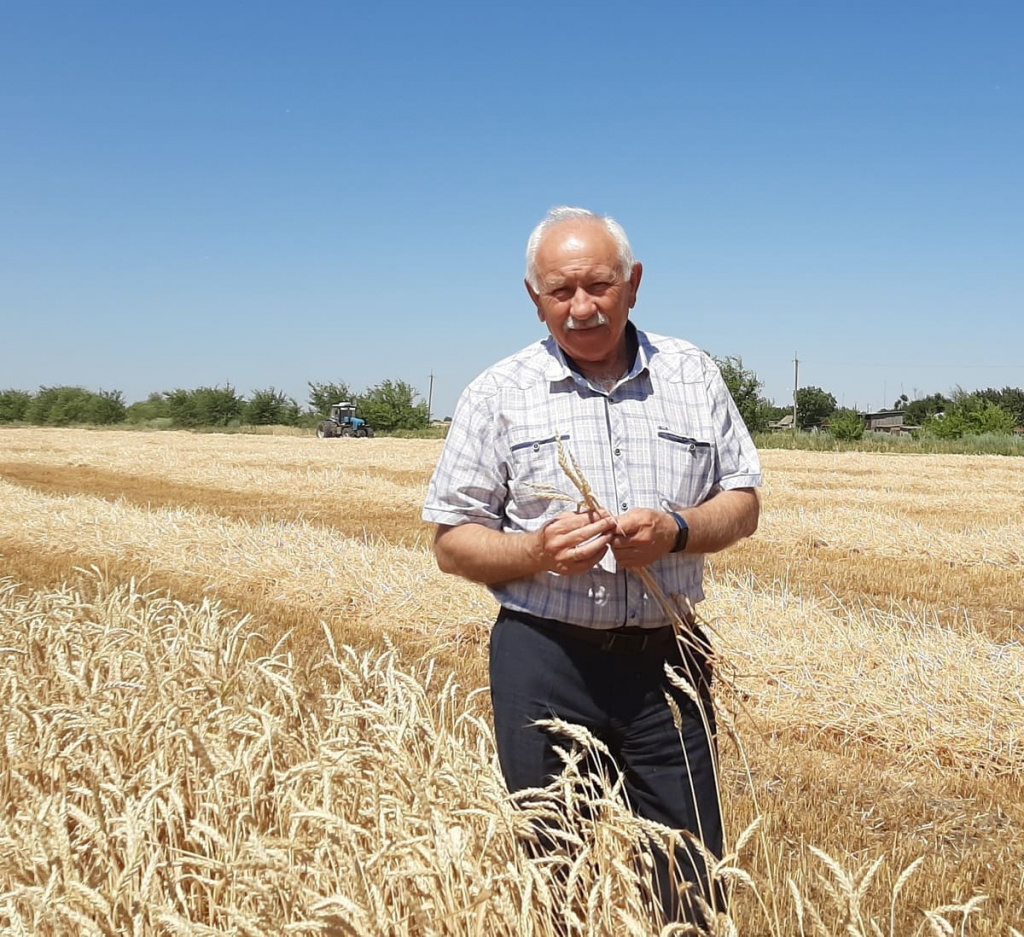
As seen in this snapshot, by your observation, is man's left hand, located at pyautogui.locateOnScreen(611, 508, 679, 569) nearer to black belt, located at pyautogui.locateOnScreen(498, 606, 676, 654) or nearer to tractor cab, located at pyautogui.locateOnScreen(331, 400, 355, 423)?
black belt, located at pyautogui.locateOnScreen(498, 606, 676, 654)

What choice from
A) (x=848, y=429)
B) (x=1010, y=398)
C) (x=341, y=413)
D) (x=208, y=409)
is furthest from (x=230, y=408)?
(x=1010, y=398)

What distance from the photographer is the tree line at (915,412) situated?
166ft

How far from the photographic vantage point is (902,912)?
10.8 feet

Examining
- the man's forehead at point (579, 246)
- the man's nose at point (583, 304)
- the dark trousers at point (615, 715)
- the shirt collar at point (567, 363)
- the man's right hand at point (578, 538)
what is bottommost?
the dark trousers at point (615, 715)

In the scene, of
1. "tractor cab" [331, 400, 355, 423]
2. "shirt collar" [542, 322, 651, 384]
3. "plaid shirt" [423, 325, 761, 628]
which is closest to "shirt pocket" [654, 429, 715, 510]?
"plaid shirt" [423, 325, 761, 628]

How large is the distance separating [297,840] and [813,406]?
108244mm

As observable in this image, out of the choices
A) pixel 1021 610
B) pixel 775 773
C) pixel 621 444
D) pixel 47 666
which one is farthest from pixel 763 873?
pixel 1021 610

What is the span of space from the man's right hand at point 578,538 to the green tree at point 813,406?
335 feet

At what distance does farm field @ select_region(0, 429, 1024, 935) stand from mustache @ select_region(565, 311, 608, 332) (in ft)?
2.79

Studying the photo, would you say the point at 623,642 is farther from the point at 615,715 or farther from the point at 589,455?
the point at 589,455

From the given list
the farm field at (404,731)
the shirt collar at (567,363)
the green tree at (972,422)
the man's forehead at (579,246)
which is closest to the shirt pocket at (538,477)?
the shirt collar at (567,363)

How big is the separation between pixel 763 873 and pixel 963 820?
3.57 feet

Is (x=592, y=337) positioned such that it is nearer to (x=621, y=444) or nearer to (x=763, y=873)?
(x=621, y=444)

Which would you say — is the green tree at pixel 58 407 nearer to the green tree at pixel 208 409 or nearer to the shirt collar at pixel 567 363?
the green tree at pixel 208 409
